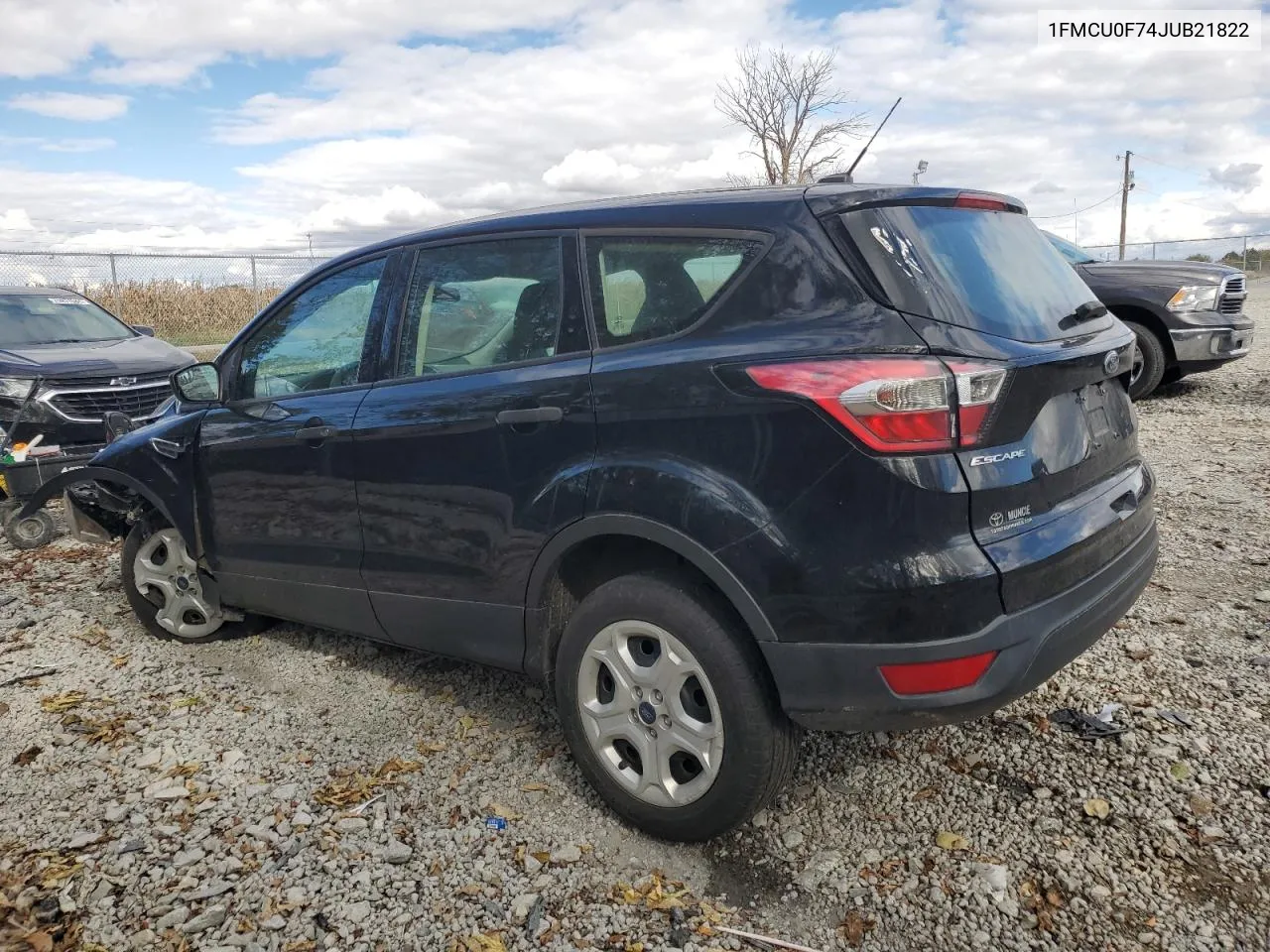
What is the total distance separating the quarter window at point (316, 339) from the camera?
355cm

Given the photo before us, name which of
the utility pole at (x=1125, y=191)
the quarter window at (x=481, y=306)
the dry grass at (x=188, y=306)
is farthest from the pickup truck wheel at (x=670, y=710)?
the utility pole at (x=1125, y=191)

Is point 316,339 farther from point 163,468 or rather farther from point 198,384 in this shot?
point 163,468

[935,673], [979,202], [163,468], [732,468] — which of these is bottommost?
[935,673]

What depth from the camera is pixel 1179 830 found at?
2.67 meters

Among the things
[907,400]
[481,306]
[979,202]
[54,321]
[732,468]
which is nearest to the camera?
[907,400]

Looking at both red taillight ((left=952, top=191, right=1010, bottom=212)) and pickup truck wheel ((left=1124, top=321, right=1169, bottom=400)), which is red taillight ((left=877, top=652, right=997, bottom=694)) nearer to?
red taillight ((left=952, top=191, right=1010, bottom=212))

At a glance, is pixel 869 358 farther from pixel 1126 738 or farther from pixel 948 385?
pixel 1126 738

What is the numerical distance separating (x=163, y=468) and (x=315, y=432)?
1.14 meters

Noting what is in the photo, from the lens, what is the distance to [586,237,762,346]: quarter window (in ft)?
8.48

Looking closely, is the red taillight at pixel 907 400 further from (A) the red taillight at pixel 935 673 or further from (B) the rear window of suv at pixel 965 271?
(A) the red taillight at pixel 935 673

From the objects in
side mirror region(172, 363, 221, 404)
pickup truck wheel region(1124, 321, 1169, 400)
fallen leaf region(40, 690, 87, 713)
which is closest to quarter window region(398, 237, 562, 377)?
side mirror region(172, 363, 221, 404)

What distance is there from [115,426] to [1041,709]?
4625mm

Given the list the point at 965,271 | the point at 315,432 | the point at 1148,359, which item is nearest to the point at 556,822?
the point at 315,432

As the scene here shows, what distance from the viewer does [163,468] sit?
4.21 m
